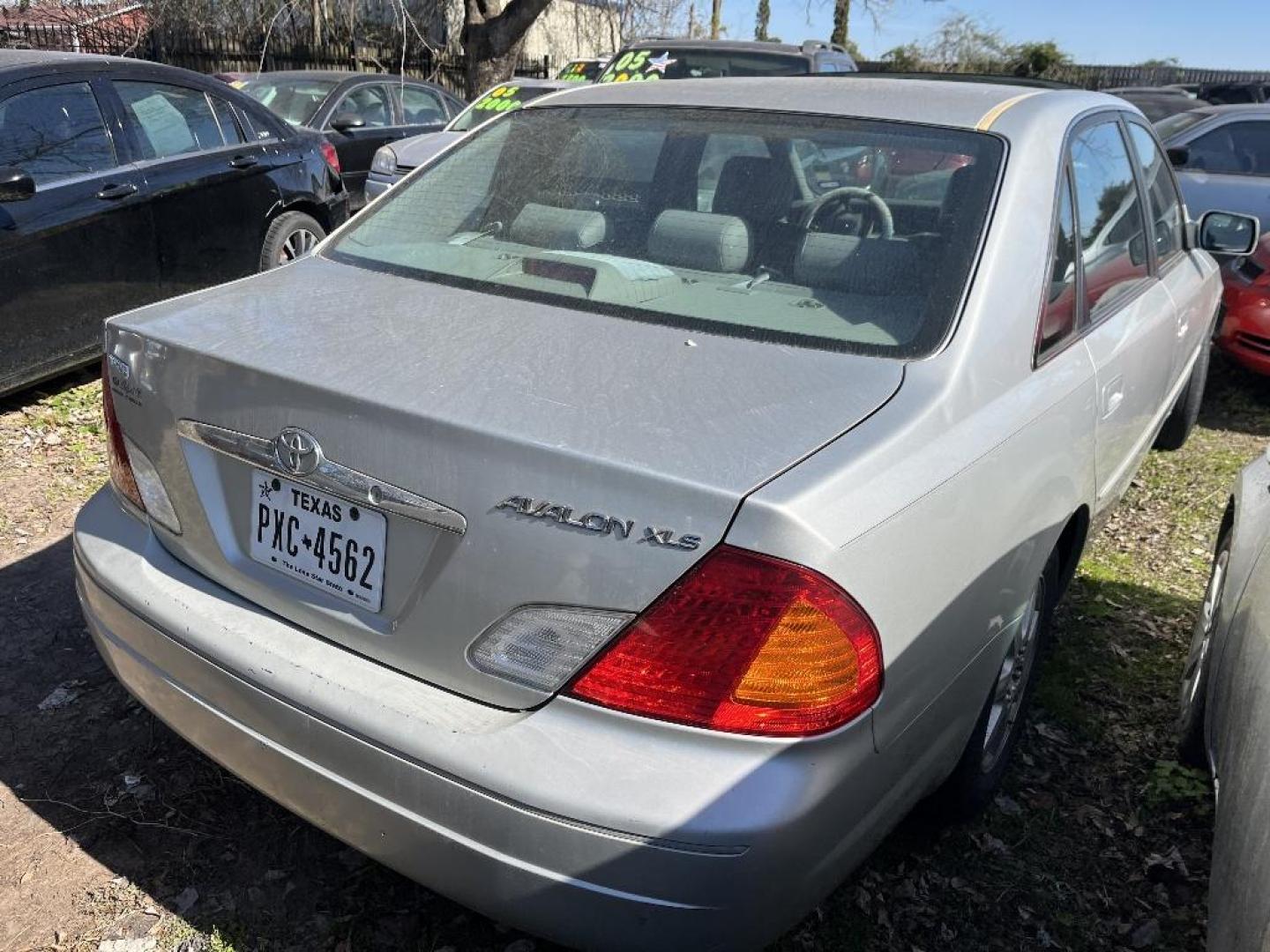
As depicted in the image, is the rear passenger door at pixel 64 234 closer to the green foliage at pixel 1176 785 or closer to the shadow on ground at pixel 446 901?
the shadow on ground at pixel 446 901

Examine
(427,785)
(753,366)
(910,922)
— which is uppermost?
(753,366)

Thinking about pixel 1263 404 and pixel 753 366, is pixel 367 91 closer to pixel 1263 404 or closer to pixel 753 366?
pixel 1263 404

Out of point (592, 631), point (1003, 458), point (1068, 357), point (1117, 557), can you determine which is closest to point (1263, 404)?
point (1117, 557)

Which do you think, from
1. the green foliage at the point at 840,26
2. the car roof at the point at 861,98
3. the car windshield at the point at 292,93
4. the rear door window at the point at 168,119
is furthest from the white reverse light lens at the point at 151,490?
the green foliage at the point at 840,26

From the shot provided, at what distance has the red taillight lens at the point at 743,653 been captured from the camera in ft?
5.31

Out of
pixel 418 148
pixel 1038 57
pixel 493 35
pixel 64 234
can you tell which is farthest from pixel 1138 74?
pixel 64 234

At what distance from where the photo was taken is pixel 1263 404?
21.1ft

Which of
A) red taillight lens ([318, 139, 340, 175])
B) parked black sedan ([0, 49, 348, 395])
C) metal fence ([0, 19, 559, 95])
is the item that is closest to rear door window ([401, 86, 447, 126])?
red taillight lens ([318, 139, 340, 175])

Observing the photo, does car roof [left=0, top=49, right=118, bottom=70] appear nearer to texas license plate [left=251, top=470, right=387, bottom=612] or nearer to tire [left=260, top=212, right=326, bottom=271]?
tire [left=260, top=212, right=326, bottom=271]

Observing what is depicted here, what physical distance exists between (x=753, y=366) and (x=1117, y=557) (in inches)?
113

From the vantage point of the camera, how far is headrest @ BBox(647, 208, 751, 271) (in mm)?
2514

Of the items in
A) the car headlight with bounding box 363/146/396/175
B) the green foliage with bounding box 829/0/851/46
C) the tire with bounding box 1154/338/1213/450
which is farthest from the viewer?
the green foliage with bounding box 829/0/851/46

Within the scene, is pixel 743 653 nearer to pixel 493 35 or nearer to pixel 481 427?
pixel 481 427

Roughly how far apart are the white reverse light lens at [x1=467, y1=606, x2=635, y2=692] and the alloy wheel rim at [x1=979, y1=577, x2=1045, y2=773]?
1.21 metres
